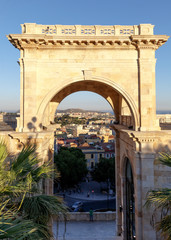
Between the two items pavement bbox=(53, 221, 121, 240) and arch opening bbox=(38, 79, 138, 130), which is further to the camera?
pavement bbox=(53, 221, 121, 240)

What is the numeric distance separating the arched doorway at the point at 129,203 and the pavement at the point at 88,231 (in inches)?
93.3

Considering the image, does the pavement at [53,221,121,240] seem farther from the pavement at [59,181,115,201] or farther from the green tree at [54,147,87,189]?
the pavement at [59,181,115,201]

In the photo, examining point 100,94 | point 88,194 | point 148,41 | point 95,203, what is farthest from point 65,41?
point 88,194

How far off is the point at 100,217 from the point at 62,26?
61.5ft

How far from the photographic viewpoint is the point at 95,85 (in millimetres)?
18234

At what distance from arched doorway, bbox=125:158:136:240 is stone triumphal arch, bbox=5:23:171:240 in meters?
1.96

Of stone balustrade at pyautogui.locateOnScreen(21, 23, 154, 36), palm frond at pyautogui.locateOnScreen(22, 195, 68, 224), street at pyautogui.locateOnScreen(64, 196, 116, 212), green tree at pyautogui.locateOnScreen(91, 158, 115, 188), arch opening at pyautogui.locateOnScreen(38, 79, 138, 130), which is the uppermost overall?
stone balustrade at pyautogui.locateOnScreen(21, 23, 154, 36)

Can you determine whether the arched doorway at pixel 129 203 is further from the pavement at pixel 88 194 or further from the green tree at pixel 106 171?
the green tree at pixel 106 171

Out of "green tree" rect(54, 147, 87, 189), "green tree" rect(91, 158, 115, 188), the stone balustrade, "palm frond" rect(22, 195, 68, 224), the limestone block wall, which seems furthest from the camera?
"green tree" rect(91, 158, 115, 188)

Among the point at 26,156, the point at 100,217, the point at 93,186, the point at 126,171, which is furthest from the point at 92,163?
the point at 26,156

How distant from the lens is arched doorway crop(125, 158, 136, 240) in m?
14.9

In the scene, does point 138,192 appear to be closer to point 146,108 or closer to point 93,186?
point 146,108

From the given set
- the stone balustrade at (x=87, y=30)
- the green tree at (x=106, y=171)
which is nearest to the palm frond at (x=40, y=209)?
the stone balustrade at (x=87, y=30)

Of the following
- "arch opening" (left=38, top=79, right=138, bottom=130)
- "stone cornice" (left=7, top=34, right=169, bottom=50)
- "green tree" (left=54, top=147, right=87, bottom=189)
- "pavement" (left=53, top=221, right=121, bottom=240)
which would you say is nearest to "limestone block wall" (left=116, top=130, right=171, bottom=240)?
"arch opening" (left=38, top=79, right=138, bottom=130)
